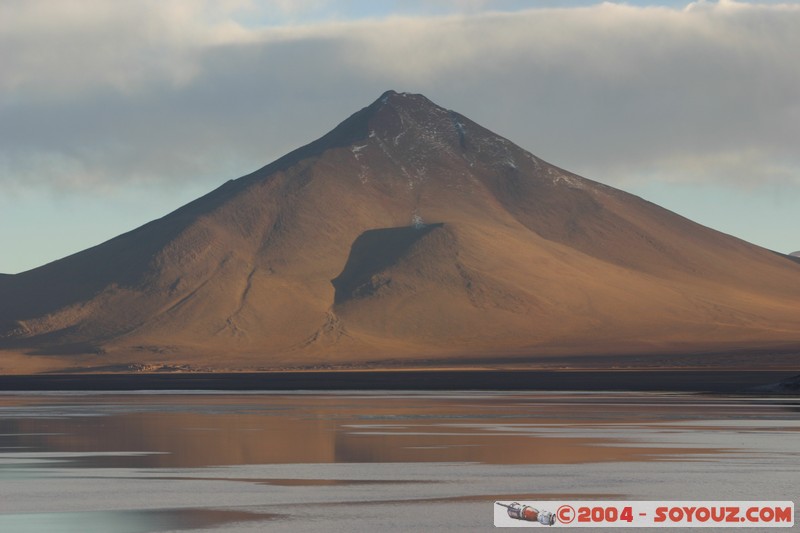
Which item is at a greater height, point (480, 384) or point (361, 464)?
point (480, 384)

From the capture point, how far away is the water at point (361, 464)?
24.0 m

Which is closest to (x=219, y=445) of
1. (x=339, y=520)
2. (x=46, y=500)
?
(x=46, y=500)

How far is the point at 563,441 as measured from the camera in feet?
128

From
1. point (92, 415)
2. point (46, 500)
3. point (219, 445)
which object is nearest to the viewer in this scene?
point (46, 500)

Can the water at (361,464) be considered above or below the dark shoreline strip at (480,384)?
below

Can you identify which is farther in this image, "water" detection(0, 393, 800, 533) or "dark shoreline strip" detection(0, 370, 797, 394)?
"dark shoreline strip" detection(0, 370, 797, 394)

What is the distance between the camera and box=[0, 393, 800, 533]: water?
24.0 m

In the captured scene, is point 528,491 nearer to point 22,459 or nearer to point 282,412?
point 22,459

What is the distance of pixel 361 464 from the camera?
32.4 m

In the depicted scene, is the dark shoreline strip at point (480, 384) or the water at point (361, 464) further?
the dark shoreline strip at point (480, 384)

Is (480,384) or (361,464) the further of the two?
(480,384)

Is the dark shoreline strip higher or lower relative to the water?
higher

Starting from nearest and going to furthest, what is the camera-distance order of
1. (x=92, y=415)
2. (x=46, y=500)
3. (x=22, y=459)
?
(x=46, y=500)
(x=22, y=459)
(x=92, y=415)

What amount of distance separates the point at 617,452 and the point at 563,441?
3948mm
